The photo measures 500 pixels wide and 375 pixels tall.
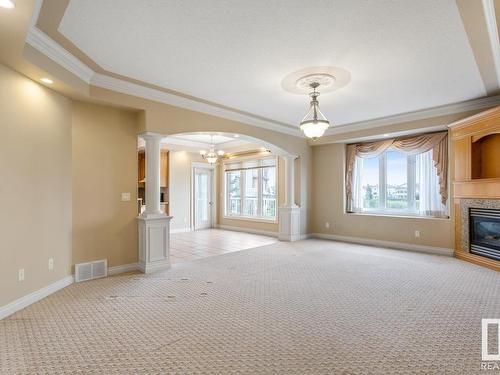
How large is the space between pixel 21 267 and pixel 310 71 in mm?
4174

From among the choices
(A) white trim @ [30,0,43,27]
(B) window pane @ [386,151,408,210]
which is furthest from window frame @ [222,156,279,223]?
(A) white trim @ [30,0,43,27]

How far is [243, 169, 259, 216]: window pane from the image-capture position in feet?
29.4

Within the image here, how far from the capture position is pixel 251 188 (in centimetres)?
909

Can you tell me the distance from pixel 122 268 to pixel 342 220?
17.2 feet

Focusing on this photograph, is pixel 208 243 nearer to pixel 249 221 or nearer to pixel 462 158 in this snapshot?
pixel 249 221

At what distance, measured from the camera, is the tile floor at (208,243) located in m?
5.79

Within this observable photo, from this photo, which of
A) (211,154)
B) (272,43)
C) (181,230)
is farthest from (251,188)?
(272,43)

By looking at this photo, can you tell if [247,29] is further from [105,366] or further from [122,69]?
[105,366]

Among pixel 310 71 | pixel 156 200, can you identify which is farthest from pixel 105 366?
pixel 310 71

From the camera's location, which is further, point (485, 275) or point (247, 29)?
point (485, 275)

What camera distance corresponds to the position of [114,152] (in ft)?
14.4

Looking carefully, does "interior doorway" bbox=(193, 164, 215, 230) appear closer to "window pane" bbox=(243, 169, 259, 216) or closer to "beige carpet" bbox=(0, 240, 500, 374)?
"window pane" bbox=(243, 169, 259, 216)

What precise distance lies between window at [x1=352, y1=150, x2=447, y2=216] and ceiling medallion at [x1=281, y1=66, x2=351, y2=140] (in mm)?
3175

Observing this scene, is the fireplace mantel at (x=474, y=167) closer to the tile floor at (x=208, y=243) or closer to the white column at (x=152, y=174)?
the tile floor at (x=208, y=243)
